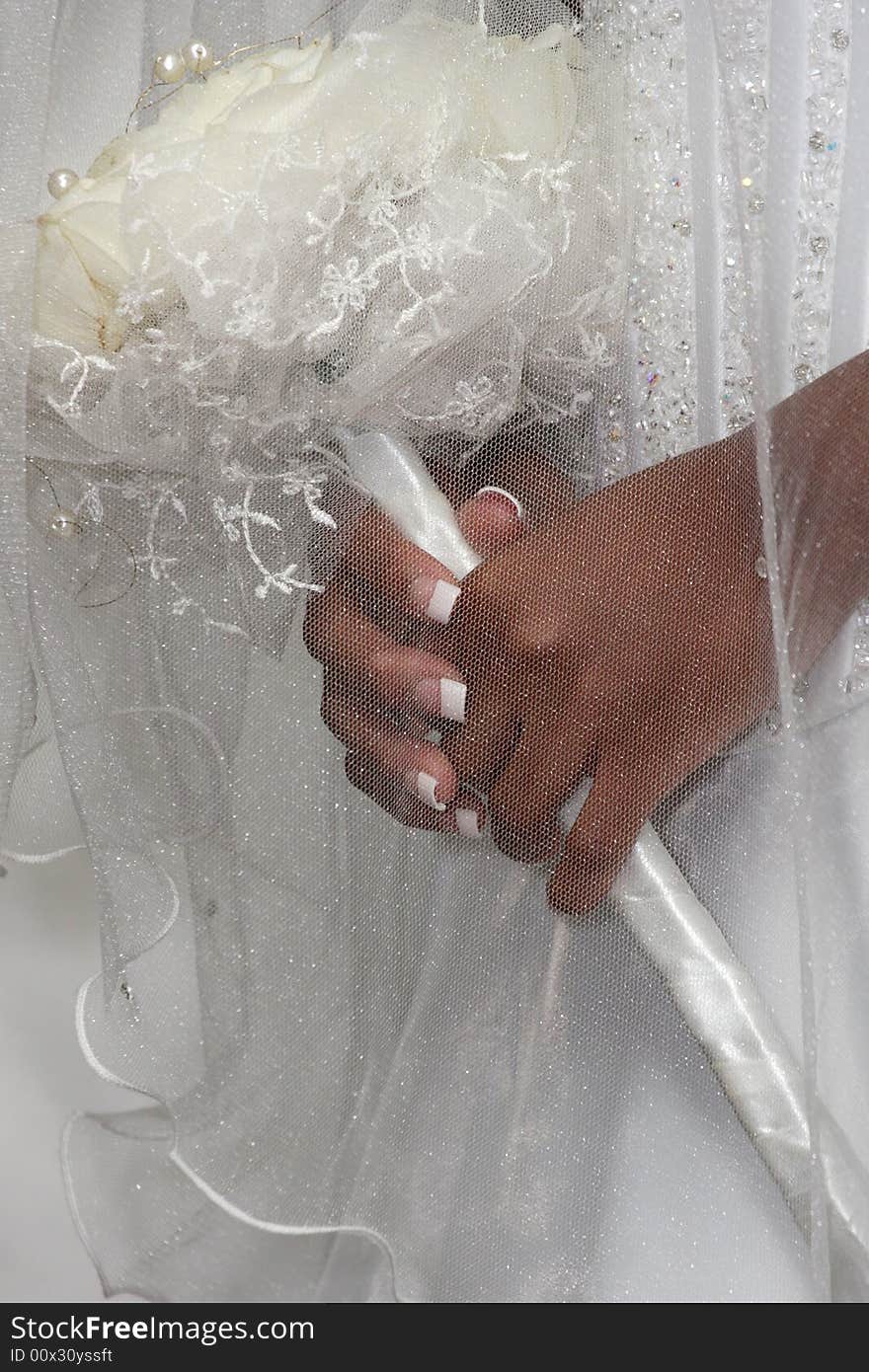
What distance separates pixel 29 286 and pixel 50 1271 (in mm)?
687

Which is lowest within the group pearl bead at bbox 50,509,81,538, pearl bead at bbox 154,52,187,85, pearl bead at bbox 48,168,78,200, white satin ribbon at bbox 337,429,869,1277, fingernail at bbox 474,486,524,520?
white satin ribbon at bbox 337,429,869,1277

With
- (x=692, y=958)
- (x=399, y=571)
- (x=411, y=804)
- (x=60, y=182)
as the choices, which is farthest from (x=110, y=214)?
(x=692, y=958)

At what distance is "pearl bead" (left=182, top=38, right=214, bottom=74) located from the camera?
1.93ft

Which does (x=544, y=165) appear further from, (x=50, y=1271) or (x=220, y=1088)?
(x=50, y=1271)

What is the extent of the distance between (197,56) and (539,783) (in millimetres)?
392

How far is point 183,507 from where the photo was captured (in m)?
0.61

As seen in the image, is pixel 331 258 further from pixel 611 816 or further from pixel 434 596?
pixel 611 816

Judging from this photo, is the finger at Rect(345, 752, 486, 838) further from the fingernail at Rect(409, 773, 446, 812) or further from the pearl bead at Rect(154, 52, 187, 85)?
the pearl bead at Rect(154, 52, 187, 85)

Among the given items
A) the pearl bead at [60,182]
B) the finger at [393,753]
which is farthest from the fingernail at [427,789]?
the pearl bead at [60,182]

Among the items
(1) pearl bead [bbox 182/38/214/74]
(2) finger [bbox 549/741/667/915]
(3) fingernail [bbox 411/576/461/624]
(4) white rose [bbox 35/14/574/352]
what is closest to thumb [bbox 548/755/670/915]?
(2) finger [bbox 549/741/667/915]

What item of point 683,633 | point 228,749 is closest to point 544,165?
point 683,633

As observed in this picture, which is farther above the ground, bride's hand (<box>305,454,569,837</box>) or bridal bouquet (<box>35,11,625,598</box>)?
bridal bouquet (<box>35,11,625,598</box>)

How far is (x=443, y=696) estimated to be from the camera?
58 centimetres

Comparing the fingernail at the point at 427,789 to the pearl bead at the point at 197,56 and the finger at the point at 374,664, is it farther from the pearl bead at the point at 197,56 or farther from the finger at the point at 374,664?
the pearl bead at the point at 197,56
